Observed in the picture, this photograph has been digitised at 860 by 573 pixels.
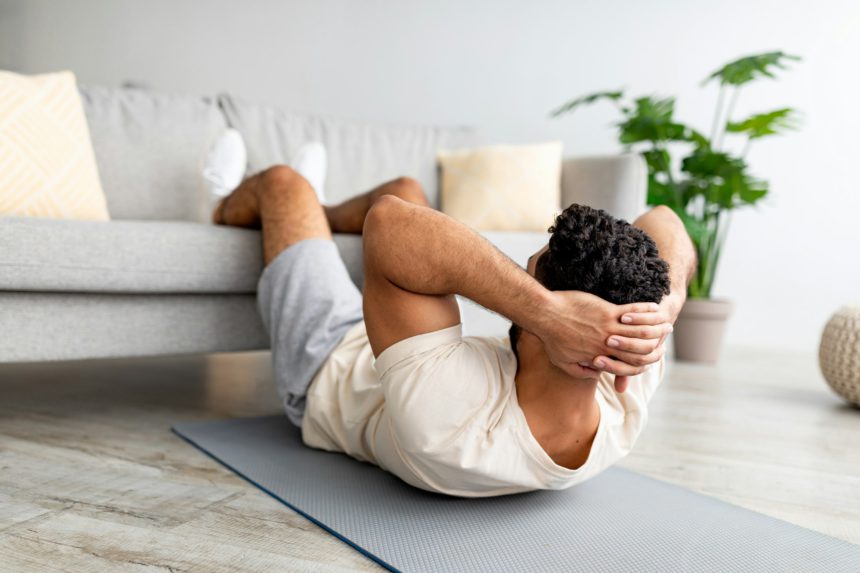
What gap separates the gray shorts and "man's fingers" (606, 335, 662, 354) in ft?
2.35

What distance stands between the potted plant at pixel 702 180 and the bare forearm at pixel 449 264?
2199 mm

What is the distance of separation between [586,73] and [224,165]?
233 centimetres

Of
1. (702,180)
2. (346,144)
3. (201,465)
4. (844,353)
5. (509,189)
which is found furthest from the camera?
(702,180)

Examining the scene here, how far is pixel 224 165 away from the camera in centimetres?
243

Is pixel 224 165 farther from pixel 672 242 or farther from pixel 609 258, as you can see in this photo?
pixel 609 258

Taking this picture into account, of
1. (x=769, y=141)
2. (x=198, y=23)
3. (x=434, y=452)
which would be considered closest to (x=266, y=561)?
(x=434, y=452)

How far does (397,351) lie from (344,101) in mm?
3481

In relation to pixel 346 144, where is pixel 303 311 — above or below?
below

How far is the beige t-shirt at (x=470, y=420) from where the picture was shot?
1.14 metres

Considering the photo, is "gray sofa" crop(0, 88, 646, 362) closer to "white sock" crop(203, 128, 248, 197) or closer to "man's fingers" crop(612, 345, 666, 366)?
"white sock" crop(203, 128, 248, 197)

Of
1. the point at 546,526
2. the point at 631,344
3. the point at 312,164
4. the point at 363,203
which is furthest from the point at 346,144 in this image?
the point at 631,344

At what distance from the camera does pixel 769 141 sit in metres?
3.76

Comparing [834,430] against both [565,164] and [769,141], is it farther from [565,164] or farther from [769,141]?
[769,141]

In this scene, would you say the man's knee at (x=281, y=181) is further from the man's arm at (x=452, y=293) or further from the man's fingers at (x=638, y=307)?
the man's fingers at (x=638, y=307)
